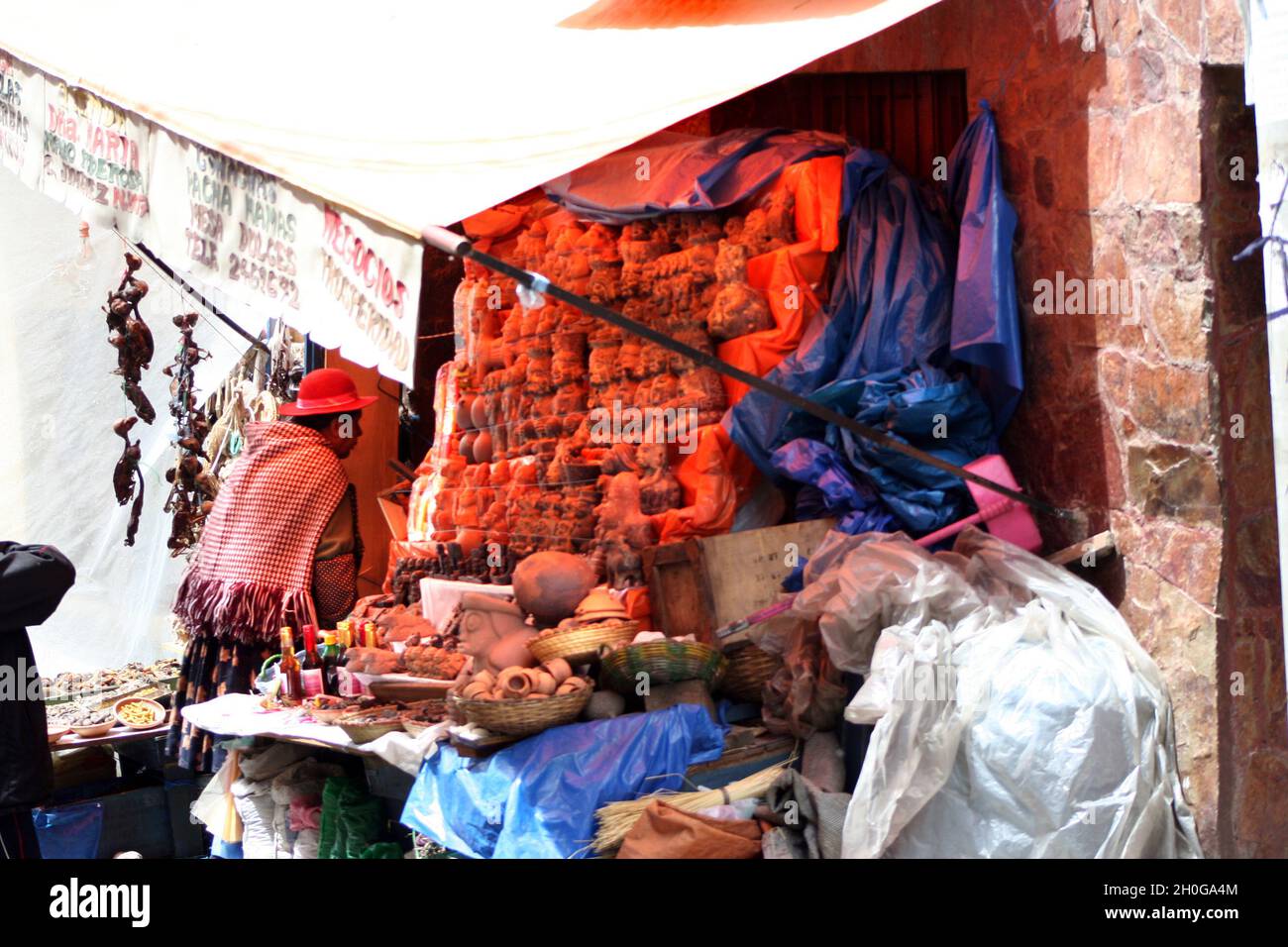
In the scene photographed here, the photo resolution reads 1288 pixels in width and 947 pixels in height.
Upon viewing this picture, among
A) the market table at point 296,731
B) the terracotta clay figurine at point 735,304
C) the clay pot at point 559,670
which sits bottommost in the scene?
the market table at point 296,731

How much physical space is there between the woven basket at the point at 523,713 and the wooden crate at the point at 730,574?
825 mm

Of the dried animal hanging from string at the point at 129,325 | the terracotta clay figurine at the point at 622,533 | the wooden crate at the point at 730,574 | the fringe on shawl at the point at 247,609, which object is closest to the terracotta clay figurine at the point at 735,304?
the terracotta clay figurine at the point at 622,533

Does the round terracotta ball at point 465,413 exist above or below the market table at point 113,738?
above

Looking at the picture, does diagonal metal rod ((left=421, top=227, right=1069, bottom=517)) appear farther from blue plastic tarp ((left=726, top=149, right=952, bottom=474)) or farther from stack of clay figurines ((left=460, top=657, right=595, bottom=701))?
stack of clay figurines ((left=460, top=657, right=595, bottom=701))

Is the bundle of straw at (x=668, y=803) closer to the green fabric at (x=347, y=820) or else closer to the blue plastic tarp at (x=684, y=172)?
the green fabric at (x=347, y=820)

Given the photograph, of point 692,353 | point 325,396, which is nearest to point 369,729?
point 692,353

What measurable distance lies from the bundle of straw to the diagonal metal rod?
4.03 ft

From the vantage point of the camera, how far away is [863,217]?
19.8ft

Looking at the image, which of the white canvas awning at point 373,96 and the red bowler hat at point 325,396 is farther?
the red bowler hat at point 325,396

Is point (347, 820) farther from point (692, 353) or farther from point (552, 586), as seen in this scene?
point (692, 353)

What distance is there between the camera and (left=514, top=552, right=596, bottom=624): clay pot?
580 centimetres

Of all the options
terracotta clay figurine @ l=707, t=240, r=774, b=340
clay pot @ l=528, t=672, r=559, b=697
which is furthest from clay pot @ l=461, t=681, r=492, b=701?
terracotta clay figurine @ l=707, t=240, r=774, b=340

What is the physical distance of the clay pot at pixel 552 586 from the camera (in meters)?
5.80
